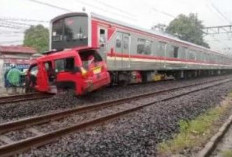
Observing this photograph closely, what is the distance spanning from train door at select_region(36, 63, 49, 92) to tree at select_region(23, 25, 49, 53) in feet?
177

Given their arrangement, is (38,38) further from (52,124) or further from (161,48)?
(52,124)

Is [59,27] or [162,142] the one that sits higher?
[59,27]

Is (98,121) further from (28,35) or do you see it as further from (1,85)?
(28,35)

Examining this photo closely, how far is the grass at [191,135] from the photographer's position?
7.03 meters

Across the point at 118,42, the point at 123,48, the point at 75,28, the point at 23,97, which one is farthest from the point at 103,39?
the point at 23,97

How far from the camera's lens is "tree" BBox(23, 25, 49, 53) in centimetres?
6762

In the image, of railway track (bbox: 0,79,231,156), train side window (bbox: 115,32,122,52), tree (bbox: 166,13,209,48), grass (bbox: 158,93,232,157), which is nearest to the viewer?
railway track (bbox: 0,79,231,156)

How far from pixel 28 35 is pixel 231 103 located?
60663mm

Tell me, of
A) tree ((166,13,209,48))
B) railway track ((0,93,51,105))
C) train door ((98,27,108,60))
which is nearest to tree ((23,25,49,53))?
tree ((166,13,209,48))

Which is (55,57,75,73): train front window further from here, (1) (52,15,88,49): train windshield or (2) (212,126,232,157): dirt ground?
(2) (212,126,232,157): dirt ground

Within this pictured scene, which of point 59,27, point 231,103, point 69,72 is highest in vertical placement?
point 59,27

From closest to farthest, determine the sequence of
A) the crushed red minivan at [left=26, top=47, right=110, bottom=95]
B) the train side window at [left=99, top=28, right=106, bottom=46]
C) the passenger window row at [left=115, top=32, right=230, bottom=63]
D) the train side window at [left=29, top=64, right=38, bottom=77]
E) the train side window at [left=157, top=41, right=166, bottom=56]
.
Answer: the crushed red minivan at [left=26, top=47, right=110, bottom=95] < the train side window at [left=29, top=64, right=38, bottom=77] < the train side window at [left=99, top=28, right=106, bottom=46] < the passenger window row at [left=115, top=32, right=230, bottom=63] < the train side window at [left=157, top=41, right=166, bottom=56]

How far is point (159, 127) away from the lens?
8.95 m

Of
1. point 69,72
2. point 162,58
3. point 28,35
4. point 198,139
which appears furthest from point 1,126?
point 28,35
